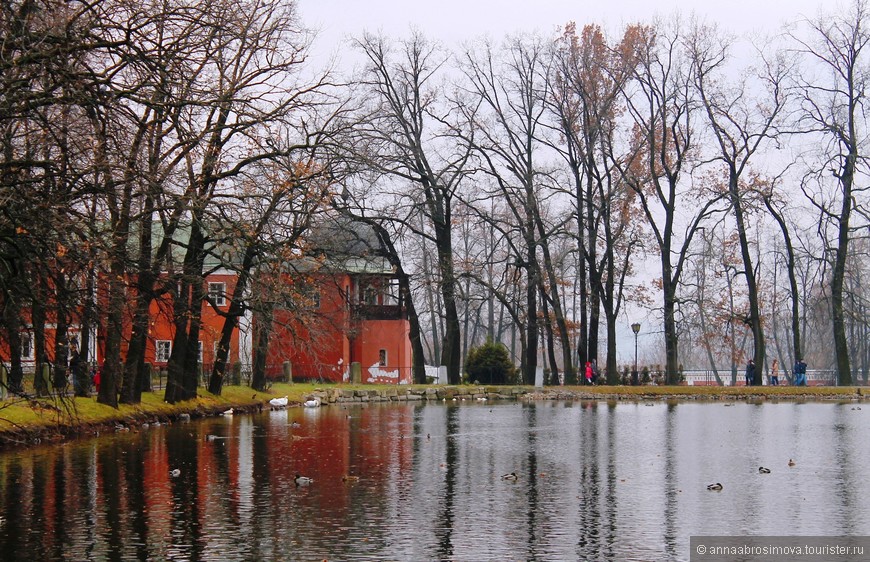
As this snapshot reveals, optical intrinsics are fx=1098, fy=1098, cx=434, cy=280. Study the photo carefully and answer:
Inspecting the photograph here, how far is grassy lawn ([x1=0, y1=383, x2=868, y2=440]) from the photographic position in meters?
23.1

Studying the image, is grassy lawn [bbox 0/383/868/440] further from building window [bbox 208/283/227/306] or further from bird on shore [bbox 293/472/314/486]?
bird on shore [bbox 293/472/314/486]

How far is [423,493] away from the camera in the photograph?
53.7 feet

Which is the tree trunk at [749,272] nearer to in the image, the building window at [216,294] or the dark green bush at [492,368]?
the dark green bush at [492,368]

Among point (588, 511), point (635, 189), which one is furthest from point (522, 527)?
point (635, 189)

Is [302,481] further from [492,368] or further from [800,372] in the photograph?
[800,372]

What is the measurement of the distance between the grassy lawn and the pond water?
89 centimetres

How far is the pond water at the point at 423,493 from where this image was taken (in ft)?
40.4

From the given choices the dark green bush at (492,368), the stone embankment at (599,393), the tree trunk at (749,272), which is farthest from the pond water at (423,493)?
the dark green bush at (492,368)

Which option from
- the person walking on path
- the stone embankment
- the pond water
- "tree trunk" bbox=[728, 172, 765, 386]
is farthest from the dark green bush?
the pond water

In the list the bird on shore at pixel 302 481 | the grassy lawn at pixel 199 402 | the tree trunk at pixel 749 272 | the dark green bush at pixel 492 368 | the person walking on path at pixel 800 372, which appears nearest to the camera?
the bird on shore at pixel 302 481

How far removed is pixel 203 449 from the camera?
23.2 m

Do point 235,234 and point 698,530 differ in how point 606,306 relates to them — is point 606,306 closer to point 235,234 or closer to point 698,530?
point 235,234

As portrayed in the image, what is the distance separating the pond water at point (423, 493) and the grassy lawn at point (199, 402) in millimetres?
892

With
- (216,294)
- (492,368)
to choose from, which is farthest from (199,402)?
(492,368)
